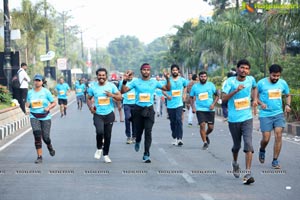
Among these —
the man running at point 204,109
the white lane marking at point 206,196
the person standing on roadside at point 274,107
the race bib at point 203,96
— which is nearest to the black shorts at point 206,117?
the man running at point 204,109

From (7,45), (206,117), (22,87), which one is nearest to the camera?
(206,117)

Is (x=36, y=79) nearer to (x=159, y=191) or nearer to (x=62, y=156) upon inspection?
(x=62, y=156)

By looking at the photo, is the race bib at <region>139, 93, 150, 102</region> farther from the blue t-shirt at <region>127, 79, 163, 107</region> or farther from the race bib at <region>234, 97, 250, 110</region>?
the race bib at <region>234, 97, 250, 110</region>

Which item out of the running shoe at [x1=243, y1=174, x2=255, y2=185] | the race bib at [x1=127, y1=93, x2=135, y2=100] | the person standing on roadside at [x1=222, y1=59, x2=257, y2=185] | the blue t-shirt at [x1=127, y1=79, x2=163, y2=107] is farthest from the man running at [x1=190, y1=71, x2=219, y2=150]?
the running shoe at [x1=243, y1=174, x2=255, y2=185]

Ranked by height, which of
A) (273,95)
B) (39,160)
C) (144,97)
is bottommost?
(39,160)

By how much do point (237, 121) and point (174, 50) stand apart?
53.2 metres

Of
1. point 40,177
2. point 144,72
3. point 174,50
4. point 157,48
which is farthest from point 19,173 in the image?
point 157,48

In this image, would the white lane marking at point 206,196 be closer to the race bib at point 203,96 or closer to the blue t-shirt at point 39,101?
the blue t-shirt at point 39,101

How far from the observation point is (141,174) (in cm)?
1123

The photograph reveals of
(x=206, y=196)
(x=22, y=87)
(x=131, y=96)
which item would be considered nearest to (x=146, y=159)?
(x=206, y=196)

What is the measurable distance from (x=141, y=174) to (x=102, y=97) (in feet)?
6.76

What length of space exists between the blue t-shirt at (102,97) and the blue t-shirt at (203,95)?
300 cm

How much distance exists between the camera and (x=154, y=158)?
44.4ft

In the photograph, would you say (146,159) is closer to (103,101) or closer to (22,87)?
(103,101)
